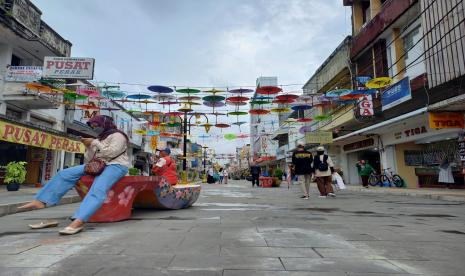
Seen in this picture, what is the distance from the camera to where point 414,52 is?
15.4m

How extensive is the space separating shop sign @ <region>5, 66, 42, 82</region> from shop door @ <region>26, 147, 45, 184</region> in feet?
13.5

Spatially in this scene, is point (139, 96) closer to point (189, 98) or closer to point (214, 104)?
point (189, 98)

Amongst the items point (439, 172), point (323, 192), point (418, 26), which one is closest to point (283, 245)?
point (323, 192)

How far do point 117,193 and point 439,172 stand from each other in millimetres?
14719

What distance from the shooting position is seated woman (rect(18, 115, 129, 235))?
4238mm

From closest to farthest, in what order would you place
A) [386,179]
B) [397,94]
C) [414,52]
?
[397,94] → [414,52] → [386,179]

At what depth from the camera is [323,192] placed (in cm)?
1067

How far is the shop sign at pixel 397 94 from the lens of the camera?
43.8ft

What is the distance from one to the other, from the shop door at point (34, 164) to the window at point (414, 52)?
62.4ft

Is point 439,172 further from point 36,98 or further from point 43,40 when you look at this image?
point 43,40

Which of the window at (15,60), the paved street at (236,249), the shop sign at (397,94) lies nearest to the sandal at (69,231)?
the paved street at (236,249)

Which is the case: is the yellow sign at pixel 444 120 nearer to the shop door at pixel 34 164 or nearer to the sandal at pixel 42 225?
the sandal at pixel 42 225

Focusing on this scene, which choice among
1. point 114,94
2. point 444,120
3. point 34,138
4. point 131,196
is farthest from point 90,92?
point 444,120

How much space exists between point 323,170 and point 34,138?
42.9 ft
